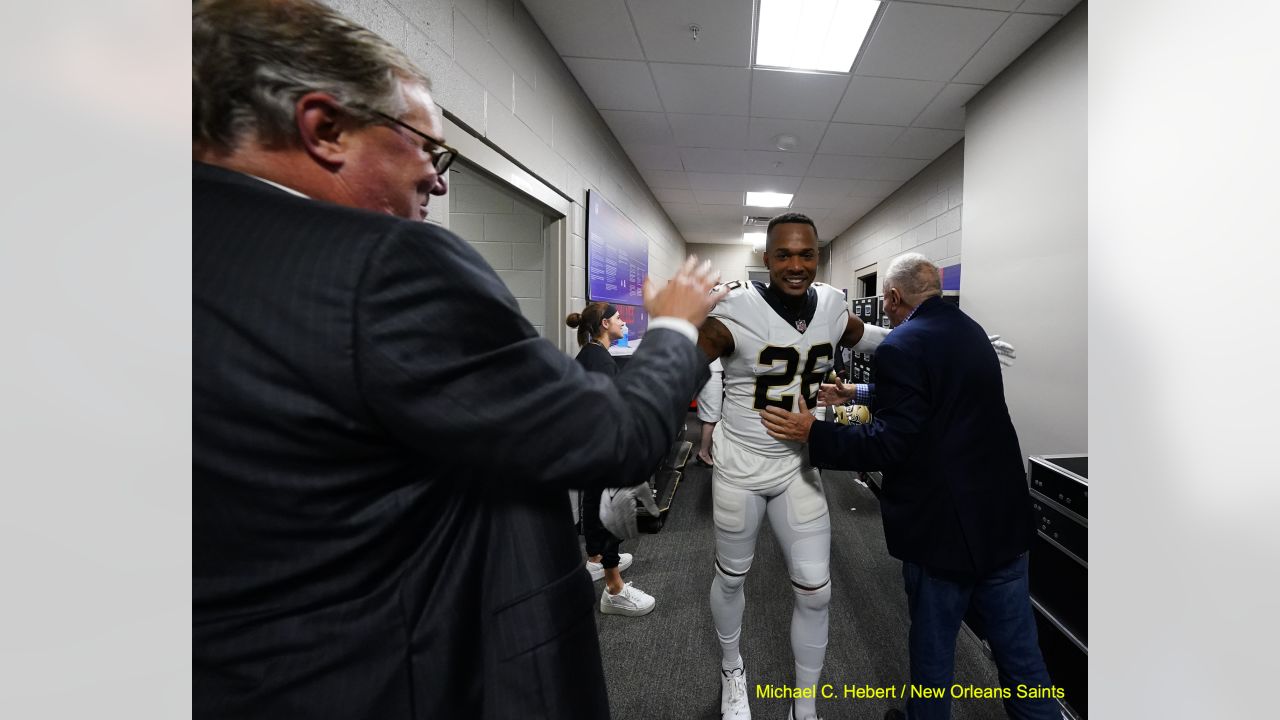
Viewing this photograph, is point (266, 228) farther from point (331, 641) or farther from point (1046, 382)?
point (1046, 382)

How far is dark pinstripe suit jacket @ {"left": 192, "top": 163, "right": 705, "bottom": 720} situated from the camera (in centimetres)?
50

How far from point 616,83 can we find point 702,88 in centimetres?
58

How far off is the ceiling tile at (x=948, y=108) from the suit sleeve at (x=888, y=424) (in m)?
2.73

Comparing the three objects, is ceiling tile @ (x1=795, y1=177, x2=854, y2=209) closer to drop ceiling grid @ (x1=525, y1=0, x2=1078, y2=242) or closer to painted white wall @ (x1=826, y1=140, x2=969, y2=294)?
drop ceiling grid @ (x1=525, y1=0, x2=1078, y2=242)

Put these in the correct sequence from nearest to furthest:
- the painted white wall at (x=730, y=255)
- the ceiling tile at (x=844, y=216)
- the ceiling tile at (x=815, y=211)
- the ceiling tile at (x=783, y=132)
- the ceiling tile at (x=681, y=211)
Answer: the ceiling tile at (x=783, y=132) → the ceiling tile at (x=844, y=216) → the ceiling tile at (x=815, y=211) → the ceiling tile at (x=681, y=211) → the painted white wall at (x=730, y=255)

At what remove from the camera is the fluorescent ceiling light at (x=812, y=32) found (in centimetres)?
243

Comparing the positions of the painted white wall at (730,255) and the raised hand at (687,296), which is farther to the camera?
the painted white wall at (730,255)

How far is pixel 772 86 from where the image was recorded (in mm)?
3230

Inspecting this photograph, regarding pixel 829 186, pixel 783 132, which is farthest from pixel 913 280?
pixel 829 186

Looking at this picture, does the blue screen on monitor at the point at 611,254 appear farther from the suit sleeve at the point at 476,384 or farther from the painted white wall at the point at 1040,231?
the suit sleeve at the point at 476,384

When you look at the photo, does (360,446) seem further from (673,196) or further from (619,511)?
(673,196)

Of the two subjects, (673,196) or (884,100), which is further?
(673,196)

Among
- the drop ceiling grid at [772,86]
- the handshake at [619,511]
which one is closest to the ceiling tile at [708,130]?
the drop ceiling grid at [772,86]

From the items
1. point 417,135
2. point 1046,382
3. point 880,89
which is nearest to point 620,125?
point 880,89
